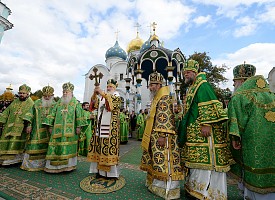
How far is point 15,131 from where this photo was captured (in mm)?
4457

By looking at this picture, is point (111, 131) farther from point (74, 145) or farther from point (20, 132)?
Result: point (20, 132)

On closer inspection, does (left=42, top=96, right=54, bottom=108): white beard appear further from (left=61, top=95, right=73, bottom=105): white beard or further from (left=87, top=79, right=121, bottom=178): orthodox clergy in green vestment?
(left=87, top=79, right=121, bottom=178): orthodox clergy in green vestment

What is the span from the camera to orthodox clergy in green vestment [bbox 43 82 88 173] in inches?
155

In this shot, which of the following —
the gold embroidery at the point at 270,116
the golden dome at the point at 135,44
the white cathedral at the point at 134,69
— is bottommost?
the gold embroidery at the point at 270,116

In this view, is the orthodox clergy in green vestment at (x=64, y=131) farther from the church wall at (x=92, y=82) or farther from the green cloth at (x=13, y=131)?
the church wall at (x=92, y=82)

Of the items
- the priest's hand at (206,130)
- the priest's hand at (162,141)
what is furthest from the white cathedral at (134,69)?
the priest's hand at (206,130)

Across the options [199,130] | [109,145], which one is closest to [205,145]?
[199,130]

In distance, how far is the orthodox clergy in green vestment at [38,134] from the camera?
423 cm

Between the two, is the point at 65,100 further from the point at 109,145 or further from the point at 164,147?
the point at 164,147

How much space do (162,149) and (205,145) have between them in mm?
684

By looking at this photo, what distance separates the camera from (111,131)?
3.56m

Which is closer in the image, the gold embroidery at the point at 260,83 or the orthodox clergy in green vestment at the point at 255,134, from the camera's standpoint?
the orthodox clergy in green vestment at the point at 255,134

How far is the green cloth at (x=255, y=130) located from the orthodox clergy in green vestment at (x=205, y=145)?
223 mm

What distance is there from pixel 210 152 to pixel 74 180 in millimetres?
2754
